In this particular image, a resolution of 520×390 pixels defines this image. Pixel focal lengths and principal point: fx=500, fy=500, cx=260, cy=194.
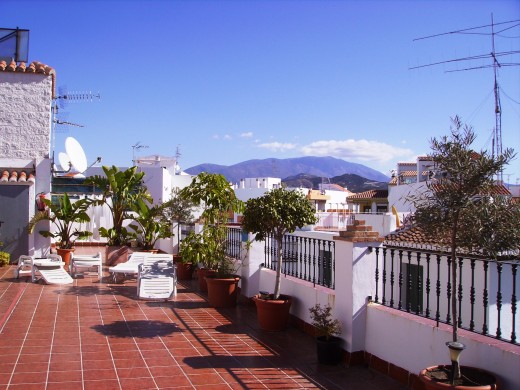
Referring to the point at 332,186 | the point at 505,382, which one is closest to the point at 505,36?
the point at 505,382

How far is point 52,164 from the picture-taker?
48.3 ft

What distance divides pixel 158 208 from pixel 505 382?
38.1 feet

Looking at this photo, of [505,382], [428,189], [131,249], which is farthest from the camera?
[131,249]

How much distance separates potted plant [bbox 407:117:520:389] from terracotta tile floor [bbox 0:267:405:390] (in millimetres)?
1382

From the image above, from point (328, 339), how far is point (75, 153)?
13.8 meters

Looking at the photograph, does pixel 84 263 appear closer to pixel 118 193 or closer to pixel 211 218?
pixel 118 193

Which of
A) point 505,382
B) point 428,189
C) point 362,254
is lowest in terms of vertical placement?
point 505,382

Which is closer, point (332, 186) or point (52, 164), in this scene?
point (52, 164)

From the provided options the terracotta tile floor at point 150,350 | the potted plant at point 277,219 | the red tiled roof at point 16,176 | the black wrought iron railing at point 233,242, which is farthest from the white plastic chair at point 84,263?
the potted plant at point 277,219

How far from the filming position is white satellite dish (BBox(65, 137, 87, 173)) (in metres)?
16.9

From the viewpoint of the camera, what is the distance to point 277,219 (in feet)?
23.6

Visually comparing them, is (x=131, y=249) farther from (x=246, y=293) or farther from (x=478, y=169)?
(x=478, y=169)

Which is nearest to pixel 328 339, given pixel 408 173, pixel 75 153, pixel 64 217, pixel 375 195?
pixel 64 217

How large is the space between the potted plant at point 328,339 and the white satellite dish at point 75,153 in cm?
1304
